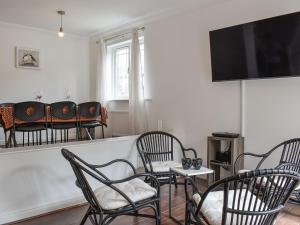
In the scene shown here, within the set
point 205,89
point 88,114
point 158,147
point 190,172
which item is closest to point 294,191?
point 190,172

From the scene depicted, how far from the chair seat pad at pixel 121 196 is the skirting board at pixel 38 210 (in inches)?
32.0

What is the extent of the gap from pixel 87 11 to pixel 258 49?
2.82 meters

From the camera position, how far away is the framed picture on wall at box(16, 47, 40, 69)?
5.41 metres

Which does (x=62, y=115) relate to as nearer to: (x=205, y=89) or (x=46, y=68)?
(x=205, y=89)

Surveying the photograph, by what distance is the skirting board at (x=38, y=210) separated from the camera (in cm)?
244

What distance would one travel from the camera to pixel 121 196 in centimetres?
203

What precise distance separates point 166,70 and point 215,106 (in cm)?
112

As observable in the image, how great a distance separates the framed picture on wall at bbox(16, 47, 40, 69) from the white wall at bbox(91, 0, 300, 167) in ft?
8.06

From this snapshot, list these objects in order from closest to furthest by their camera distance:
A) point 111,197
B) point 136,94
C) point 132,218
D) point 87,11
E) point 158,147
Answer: point 111,197
point 132,218
point 158,147
point 87,11
point 136,94

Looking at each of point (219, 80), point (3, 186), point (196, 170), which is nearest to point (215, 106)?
point (219, 80)

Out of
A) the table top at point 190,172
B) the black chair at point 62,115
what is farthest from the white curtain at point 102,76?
the table top at point 190,172

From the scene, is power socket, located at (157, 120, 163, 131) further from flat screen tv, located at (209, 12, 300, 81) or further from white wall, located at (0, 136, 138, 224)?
white wall, located at (0, 136, 138, 224)

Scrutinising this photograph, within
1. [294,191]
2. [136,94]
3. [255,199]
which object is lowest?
[294,191]

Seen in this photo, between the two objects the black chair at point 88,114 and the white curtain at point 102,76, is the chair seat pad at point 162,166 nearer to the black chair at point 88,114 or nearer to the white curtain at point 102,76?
the black chair at point 88,114
